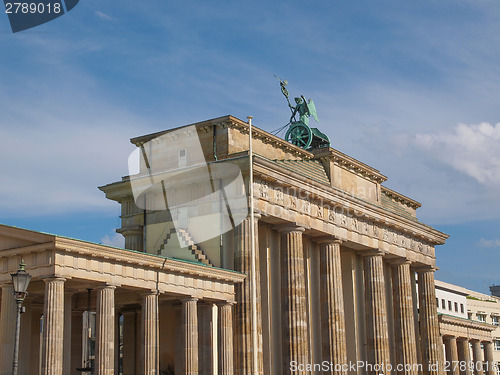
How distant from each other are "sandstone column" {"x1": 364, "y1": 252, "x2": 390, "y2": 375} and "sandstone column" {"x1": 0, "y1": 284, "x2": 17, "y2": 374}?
101 ft

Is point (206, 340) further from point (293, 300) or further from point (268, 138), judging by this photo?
point (268, 138)

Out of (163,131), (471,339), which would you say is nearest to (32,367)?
(163,131)

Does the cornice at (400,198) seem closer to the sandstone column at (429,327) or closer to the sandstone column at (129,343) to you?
the sandstone column at (429,327)

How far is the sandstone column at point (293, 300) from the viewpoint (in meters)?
47.0

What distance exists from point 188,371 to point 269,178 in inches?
522

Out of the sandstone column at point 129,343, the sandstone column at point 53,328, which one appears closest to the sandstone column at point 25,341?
the sandstone column at point 53,328

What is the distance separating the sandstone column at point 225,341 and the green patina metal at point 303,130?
62.8 feet

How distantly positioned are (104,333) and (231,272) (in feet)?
31.9

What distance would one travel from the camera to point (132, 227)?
50.8 metres

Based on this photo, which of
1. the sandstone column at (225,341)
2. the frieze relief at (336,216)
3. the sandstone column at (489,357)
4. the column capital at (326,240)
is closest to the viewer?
the sandstone column at (225,341)

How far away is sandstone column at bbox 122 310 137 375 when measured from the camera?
46.7 metres

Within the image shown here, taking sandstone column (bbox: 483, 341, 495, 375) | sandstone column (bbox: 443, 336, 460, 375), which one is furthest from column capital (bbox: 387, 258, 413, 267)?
sandstone column (bbox: 483, 341, 495, 375)

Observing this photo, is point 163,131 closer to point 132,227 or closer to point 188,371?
point 132,227

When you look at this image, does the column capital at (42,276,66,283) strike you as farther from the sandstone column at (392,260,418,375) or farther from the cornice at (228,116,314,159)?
the sandstone column at (392,260,418,375)
